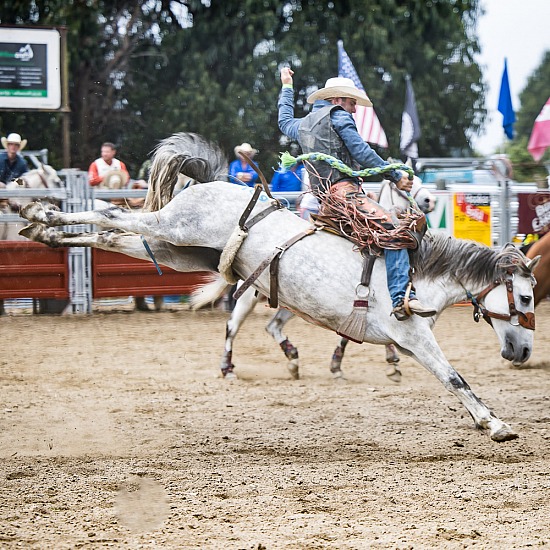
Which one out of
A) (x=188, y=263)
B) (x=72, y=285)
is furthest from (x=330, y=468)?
(x=72, y=285)

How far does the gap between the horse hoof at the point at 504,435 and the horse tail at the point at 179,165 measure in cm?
264

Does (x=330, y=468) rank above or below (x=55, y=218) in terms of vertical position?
below

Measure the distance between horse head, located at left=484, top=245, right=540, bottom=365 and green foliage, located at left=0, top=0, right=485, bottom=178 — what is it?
1428 cm

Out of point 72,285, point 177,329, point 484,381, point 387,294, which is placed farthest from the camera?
point 72,285

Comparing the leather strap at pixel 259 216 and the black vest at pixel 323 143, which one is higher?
the black vest at pixel 323 143

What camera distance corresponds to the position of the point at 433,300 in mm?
5637

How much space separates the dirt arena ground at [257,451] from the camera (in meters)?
3.98

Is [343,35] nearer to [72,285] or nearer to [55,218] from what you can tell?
[72,285]

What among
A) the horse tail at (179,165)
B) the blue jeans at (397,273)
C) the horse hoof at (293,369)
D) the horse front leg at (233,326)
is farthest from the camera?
the horse hoof at (293,369)

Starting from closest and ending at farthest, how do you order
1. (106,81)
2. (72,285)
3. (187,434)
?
(187,434), (72,285), (106,81)

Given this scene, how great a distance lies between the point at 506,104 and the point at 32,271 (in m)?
8.32

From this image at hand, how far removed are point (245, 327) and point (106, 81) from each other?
12138mm

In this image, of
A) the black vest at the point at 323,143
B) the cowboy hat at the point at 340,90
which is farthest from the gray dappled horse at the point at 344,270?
the cowboy hat at the point at 340,90

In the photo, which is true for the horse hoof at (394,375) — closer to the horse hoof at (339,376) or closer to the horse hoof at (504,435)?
the horse hoof at (339,376)
